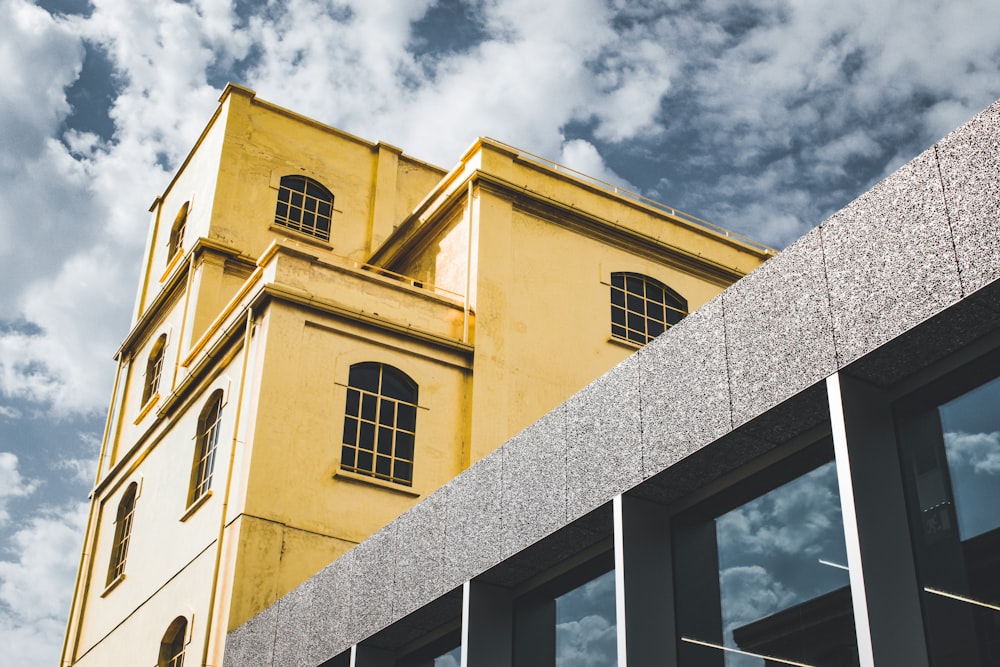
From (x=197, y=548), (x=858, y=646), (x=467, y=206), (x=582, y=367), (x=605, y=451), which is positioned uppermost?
(x=467, y=206)

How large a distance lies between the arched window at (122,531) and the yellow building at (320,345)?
0.05 m

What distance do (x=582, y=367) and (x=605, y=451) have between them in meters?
12.5

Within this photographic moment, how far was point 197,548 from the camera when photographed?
1841 centimetres

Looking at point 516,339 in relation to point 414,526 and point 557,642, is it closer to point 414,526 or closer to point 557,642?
point 414,526

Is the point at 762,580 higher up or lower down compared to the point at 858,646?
higher up

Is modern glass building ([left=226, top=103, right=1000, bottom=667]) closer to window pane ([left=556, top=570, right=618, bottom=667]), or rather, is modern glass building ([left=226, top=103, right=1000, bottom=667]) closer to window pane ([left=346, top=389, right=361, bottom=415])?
window pane ([left=556, top=570, right=618, bottom=667])

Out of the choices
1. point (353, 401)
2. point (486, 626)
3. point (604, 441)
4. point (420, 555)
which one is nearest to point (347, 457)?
point (353, 401)

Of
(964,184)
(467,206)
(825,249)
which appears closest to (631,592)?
(825,249)

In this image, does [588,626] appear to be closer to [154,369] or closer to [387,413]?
[387,413]

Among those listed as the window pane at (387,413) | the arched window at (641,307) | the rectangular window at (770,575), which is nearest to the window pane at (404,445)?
the window pane at (387,413)

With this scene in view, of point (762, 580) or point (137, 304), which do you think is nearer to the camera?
point (762, 580)

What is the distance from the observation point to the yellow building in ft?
59.5

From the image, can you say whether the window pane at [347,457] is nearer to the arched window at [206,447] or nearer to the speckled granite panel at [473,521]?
the arched window at [206,447]

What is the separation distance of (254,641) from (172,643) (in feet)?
16.2
